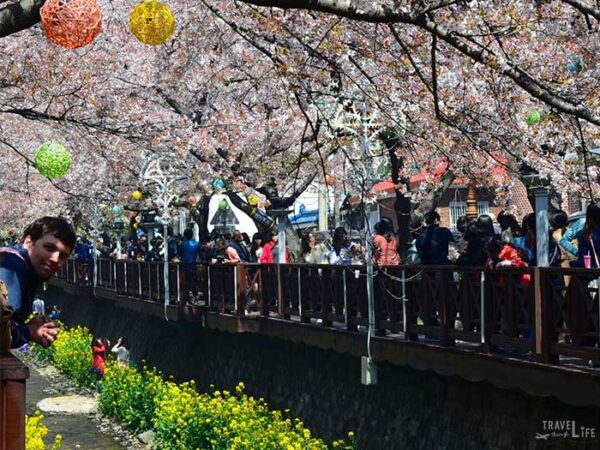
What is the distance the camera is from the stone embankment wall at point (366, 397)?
39.8ft

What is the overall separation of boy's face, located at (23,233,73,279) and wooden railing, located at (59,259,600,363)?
4.93 metres

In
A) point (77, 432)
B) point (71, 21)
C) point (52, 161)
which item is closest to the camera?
point (71, 21)

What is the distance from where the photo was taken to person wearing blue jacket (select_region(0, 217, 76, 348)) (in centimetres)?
468

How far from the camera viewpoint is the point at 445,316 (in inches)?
516

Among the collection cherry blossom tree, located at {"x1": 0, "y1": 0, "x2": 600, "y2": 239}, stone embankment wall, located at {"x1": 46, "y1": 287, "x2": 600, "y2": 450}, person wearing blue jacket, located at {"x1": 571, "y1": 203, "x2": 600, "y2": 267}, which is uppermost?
cherry blossom tree, located at {"x1": 0, "y1": 0, "x2": 600, "y2": 239}

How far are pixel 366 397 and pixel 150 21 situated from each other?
821cm

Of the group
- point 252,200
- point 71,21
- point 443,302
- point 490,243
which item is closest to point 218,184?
point 252,200

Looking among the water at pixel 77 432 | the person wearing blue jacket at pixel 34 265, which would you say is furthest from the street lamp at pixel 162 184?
the person wearing blue jacket at pixel 34 265

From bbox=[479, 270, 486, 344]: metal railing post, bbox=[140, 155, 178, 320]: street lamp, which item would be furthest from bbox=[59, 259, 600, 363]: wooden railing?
bbox=[140, 155, 178, 320]: street lamp

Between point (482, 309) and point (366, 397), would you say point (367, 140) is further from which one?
point (366, 397)

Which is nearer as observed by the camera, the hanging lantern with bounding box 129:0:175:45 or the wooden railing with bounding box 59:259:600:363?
the hanging lantern with bounding box 129:0:175:45

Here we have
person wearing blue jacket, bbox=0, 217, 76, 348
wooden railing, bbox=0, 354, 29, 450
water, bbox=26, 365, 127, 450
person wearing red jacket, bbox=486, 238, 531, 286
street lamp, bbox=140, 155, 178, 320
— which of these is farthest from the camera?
street lamp, bbox=140, 155, 178, 320

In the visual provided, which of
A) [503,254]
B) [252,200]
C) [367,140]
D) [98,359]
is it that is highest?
[367,140]

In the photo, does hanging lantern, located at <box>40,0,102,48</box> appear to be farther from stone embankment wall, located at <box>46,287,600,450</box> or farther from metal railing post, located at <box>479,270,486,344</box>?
stone embankment wall, located at <box>46,287,600,450</box>
